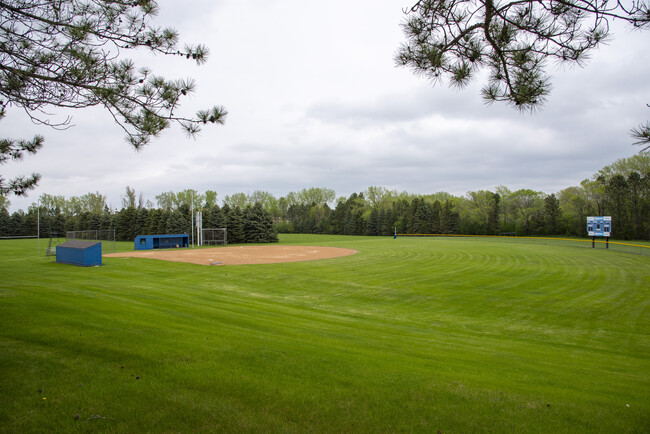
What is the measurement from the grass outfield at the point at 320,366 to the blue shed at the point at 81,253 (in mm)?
12137

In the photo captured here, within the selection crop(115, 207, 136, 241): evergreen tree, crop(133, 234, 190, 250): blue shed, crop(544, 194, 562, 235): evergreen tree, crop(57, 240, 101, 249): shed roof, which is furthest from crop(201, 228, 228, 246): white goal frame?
crop(544, 194, 562, 235): evergreen tree

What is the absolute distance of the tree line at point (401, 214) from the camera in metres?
52.7

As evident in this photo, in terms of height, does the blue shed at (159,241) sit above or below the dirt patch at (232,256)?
above

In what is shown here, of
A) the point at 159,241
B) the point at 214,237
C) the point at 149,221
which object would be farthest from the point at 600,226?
the point at 149,221

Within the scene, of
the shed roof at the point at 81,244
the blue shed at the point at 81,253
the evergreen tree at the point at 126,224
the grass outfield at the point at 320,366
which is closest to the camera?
the grass outfield at the point at 320,366

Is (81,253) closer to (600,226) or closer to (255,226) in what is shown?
(255,226)

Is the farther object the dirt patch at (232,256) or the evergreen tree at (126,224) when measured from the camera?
Result: the evergreen tree at (126,224)

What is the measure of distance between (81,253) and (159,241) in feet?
64.7

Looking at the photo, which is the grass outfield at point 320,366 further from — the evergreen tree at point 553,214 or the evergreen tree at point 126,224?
the evergreen tree at point 126,224

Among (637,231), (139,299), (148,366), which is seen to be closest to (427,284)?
(139,299)

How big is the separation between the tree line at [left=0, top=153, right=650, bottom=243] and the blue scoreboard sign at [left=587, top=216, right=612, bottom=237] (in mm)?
14277

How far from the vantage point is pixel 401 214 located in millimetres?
79375

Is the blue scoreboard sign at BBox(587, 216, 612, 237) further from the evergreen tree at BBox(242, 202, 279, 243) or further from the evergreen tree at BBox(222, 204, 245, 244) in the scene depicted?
the evergreen tree at BBox(222, 204, 245, 244)

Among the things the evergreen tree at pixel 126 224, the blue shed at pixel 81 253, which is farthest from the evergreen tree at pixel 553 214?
the evergreen tree at pixel 126 224
